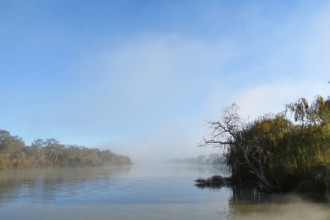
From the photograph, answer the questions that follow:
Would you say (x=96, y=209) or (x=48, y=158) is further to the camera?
(x=48, y=158)

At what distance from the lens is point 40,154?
112125 mm

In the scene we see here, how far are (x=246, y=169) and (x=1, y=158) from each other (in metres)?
72.4

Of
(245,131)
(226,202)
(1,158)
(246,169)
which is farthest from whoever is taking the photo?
(1,158)

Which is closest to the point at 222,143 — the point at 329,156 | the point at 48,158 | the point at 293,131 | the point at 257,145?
the point at 257,145

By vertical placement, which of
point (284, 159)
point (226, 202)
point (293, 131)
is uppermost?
point (293, 131)

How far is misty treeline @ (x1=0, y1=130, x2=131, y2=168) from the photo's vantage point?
95.6m

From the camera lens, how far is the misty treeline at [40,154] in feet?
314

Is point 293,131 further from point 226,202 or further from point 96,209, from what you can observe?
point 96,209

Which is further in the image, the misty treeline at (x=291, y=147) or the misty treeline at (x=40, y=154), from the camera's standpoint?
the misty treeline at (x=40, y=154)

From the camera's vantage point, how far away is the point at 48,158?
11306 centimetres

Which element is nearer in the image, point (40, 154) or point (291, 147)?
point (291, 147)

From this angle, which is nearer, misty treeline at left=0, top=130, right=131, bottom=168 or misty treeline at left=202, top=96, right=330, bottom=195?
misty treeline at left=202, top=96, right=330, bottom=195

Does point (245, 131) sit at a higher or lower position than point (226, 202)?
higher

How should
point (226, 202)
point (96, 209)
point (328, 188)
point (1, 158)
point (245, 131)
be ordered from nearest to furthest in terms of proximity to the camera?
point (96, 209) → point (328, 188) → point (226, 202) → point (245, 131) → point (1, 158)
